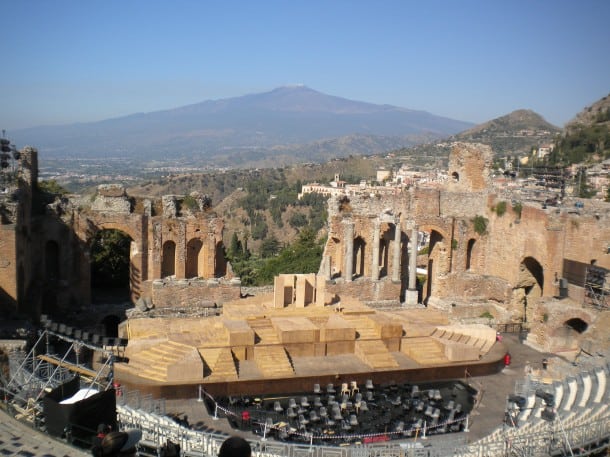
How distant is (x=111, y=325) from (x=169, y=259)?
397cm

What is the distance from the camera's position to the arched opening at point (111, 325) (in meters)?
28.8

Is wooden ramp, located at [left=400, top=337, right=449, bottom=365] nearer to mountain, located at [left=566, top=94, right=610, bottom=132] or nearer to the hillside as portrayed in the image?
the hillside

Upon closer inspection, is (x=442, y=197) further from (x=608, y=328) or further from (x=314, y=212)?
(x=314, y=212)

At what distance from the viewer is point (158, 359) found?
2230 centimetres

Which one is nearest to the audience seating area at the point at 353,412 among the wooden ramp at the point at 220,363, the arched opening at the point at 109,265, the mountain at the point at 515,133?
the wooden ramp at the point at 220,363

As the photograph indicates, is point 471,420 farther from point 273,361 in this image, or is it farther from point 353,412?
point 273,361

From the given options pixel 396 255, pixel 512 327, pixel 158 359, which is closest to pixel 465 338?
pixel 512 327

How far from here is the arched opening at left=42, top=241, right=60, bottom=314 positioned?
2794 centimetres

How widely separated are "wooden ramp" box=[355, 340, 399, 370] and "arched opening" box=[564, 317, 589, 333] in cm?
849

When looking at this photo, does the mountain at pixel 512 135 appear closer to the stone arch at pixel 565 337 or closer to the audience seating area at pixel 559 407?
the stone arch at pixel 565 337

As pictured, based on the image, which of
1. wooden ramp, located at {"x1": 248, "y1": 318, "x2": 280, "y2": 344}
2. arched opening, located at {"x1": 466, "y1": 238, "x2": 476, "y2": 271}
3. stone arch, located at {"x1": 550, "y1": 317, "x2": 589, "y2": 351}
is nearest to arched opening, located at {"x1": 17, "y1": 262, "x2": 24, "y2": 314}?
wooden ramp, located at {"x1": 248, "y1": 318, "x2": 280, "y2": 344}

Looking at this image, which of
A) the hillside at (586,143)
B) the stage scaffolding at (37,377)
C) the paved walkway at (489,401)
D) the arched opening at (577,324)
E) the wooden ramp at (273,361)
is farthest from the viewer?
the hillside at (586,143)

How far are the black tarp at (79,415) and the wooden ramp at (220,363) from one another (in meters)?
6.03

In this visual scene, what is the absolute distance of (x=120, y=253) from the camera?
112ft
